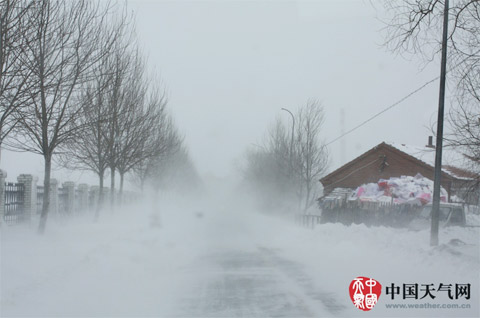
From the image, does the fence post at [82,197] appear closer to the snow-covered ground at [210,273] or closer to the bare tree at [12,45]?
the snow-covered ground at [210,273]

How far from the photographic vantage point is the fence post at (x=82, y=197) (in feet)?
86.3

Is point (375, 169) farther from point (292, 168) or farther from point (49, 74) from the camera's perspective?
point (49, 74)

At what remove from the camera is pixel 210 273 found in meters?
11.7

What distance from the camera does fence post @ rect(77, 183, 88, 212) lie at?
26297mm

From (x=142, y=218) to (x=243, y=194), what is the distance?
7379 centimetres

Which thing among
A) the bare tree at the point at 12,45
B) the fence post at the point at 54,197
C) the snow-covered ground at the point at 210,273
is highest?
the bare tree at the point at 12,45

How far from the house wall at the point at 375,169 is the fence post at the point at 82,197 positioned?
2051 centimetres

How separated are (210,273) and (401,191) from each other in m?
22.4

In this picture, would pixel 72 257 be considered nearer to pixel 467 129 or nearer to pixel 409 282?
pixel 409 282

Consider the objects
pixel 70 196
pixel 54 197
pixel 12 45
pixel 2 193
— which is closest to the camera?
pixel 12 45

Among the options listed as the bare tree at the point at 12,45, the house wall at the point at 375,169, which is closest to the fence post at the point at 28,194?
the bare tree at the point at 12,45

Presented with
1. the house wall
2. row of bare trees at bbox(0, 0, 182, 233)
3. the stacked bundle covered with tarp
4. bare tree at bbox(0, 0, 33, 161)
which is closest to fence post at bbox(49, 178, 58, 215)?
row of bare trees at bbox(0, 0, 182, 233)

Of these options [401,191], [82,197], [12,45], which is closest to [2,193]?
[12,45]

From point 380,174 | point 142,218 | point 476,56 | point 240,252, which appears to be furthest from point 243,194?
point 476,56
